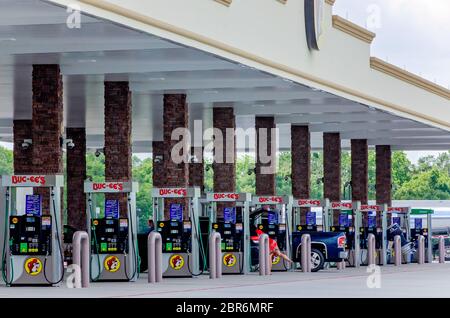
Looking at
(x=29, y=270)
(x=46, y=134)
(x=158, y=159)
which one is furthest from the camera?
(x=158, y=159)

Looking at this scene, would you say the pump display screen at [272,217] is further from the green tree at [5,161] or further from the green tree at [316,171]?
the green tree at [316,171]

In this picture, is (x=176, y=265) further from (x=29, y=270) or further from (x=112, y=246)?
(x=29, y=270)

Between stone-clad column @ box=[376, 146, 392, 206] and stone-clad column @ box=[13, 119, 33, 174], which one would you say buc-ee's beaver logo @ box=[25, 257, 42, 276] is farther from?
A: stone-clad column @ box=[376, 146, 392, 206]

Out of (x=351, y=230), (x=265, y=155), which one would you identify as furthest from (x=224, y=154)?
(x=351, y=230)

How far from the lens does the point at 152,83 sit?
3894 cm

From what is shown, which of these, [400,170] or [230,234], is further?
[400,170]

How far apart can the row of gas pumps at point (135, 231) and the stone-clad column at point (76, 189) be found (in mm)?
1758

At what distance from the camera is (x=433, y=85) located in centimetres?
5322

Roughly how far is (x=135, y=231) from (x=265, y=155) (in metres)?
17.2

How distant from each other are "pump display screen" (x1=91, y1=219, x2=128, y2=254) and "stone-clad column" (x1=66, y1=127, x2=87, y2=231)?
15.9 m

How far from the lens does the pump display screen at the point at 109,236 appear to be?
108ft

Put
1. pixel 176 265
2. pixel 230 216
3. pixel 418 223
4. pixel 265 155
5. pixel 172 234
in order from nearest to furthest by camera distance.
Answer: pixel 172 234 → pixel 176 265 → pixel 230 216 → pixel 265 155 → pixel 418 223
